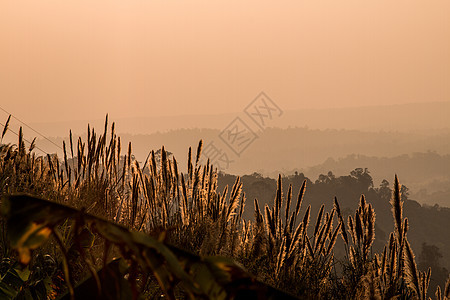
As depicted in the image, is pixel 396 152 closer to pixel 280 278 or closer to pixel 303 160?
pixel 303 160

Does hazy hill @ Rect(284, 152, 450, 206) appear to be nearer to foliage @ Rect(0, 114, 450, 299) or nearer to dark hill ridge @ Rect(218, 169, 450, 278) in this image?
dark hill ridge @ Rect(218, 169, 450, 278)

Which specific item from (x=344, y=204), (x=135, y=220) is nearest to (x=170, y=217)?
(x=135, y=220)

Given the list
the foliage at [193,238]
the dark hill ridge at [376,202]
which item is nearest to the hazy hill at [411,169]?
the dark hill ridge at [376,202]

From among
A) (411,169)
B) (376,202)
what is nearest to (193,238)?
(376,202)

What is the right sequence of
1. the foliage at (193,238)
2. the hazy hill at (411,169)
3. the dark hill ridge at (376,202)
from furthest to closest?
the hazy hill at (411,169), the dark hill ridge at (376,202), the foliage at (193,238)

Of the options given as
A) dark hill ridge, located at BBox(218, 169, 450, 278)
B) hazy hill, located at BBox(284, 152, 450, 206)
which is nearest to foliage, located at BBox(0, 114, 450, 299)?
dark hill ridge, located at BBox(218, 169, 450, 278)

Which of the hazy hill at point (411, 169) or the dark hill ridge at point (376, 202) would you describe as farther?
the hazy hill at point (411, 169)

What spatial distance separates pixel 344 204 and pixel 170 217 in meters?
91.1

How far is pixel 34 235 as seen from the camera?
0.23m

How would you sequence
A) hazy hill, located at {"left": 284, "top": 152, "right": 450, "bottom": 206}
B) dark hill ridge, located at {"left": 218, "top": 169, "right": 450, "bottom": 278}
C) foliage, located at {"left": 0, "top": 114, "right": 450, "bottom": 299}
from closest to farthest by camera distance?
1. foliage, located at {"left": 0, "top": 114, "right": 450, "bottom": 299}
2. dark hill ridge, located at {"left": 218, "top": 169, "right": 450, "bottom": 278}
3. hazy hill, located at {"left": 284, "top": 152, "right": 450, "bottom": 206}

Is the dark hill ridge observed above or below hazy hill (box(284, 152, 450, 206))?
below

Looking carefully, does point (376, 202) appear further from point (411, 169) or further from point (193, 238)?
point (193, 238)

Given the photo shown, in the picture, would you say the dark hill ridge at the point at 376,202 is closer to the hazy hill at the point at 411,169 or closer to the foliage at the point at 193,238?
the hazy hill at the point at 411,169

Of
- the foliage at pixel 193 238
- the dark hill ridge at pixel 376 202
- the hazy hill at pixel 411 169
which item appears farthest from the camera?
the hazy hill at pixel 411 169
